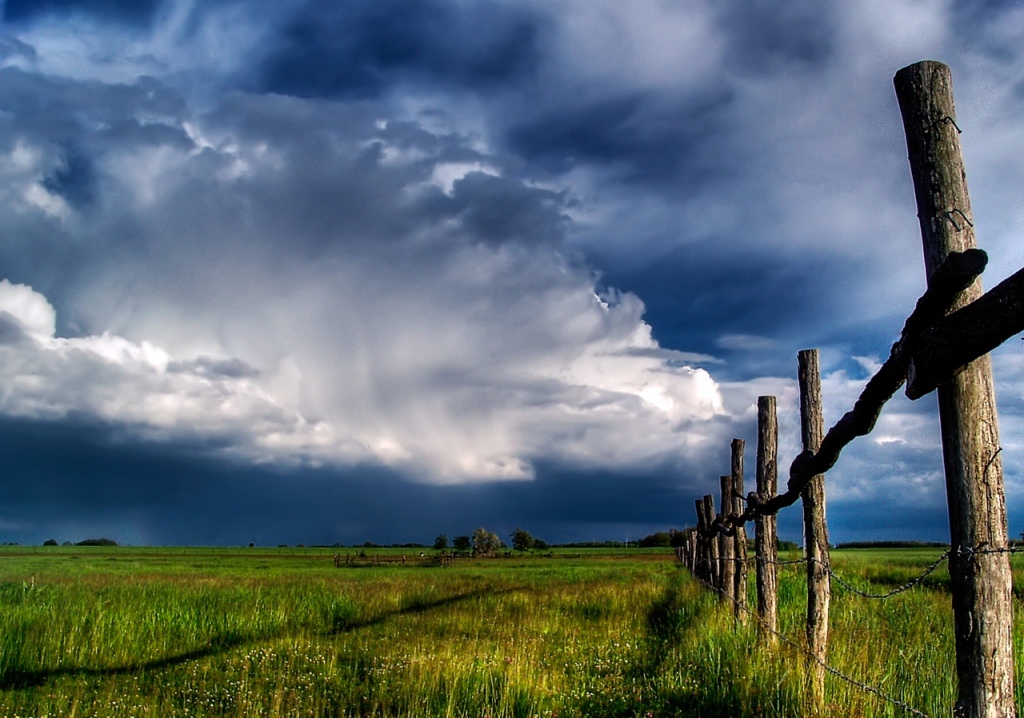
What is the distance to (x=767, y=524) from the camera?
363 inches

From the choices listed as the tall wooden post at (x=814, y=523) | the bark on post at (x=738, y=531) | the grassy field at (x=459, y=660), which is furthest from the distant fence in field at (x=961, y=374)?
the bark on post at (x=738, y=531)

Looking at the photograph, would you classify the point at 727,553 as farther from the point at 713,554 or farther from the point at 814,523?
the point at 814,523

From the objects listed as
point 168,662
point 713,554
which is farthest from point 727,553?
point 168,662

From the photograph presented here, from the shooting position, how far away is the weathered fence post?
8773mm

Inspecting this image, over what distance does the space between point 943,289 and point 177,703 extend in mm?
8033

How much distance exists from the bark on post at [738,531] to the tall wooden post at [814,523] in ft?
11.7

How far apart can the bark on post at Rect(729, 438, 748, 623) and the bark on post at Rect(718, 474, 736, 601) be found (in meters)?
0.06

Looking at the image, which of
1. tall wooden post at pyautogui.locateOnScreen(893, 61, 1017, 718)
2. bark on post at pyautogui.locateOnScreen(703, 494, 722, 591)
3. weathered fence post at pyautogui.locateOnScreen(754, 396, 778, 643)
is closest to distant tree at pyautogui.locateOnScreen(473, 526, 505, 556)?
bark on post at pyautogui.locateOnScreen(703, 494, 722, 591)

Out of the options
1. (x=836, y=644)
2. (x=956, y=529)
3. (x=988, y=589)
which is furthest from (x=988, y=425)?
(x=836, y=644)

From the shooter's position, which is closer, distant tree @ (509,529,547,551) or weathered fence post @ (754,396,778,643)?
weathered fence post @ (754,396,778,643)

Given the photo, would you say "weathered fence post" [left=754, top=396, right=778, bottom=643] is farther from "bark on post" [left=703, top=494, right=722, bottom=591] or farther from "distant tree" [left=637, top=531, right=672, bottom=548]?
"distant tree" [left=637, top=531, right=672, bottom=548]

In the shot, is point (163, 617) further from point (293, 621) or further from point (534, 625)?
point (534, 625)

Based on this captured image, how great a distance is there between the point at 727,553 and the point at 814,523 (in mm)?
5163

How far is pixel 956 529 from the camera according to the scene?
3.22 m
